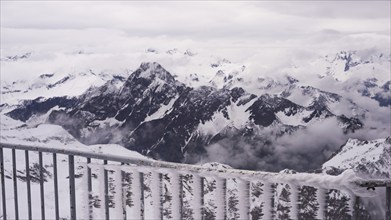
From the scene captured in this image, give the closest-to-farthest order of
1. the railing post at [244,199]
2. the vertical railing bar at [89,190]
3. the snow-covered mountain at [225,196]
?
the snow-covered mountain at [225,196] < the railing post at [244,199] < the vertical railing bar at [89,190]

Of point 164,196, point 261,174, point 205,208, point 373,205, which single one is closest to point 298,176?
point 261,174

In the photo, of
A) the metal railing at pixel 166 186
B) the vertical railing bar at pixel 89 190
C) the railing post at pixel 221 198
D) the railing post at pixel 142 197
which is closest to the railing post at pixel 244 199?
the metal railing at pixel 166 186

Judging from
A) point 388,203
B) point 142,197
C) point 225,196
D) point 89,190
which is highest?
point 388,203

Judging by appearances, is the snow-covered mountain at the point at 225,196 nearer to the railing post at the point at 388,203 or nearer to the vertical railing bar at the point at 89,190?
the vertical railing bar at the point at 89,190

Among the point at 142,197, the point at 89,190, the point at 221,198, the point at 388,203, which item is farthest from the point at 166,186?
the point at 388,203

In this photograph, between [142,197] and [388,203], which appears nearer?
[388,203]

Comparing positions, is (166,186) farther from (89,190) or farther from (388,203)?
(388,203)

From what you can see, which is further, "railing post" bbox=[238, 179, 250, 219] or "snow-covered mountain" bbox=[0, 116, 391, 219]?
"railing post" bbox=[238, 179, 250, 219]

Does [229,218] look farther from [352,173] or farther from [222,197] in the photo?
[352,173]

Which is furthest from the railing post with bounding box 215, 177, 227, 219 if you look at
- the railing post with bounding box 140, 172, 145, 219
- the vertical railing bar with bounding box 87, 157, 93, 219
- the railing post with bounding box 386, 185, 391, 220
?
the vertical railing bar with bounding box 87, 157, 93, 219

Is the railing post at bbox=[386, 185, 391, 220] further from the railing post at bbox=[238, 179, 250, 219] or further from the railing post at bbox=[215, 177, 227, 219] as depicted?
the railing post at bbox=[215, 177, 227, 219]

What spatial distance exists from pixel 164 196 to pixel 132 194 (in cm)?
35

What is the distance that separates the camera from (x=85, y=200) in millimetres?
5465

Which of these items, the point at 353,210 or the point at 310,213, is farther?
the point at 310,213
